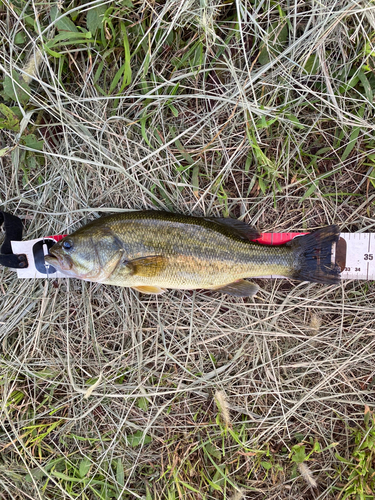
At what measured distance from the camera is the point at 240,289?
2908 mm

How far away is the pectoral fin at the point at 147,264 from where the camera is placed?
2752mm

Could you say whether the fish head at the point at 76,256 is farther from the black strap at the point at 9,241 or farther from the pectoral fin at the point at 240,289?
the pectoral fin at the point at 240,289

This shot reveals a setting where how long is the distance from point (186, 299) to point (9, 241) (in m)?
2.02

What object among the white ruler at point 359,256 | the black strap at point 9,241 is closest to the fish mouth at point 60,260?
the black strap at point 9,241

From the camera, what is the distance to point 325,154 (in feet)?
10.0

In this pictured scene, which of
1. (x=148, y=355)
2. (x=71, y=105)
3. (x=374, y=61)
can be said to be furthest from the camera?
(x=148, y=355)

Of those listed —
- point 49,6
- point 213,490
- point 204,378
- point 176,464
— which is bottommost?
point 213,490

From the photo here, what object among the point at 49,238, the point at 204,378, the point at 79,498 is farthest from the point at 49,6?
the point at 79,498

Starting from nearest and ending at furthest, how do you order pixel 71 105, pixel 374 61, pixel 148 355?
1. pixel 374 61
2. pixel 71 105
3. pixel 148 355

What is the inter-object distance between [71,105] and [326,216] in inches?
114

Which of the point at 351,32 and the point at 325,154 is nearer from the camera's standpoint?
the point at 351,32

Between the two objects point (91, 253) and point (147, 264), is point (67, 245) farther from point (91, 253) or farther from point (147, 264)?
point (147, 264)

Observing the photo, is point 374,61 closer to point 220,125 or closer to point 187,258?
point 220,125

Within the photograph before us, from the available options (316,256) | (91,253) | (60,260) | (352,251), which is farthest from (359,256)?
(60,260)
